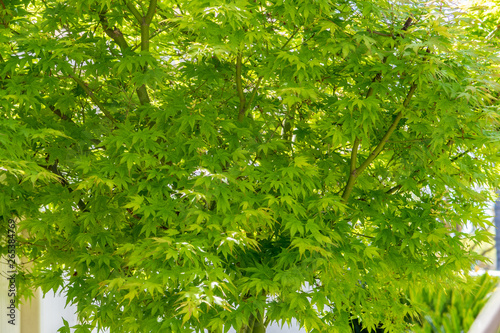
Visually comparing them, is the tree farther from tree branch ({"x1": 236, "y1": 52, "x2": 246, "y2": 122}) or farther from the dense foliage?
the dense foliage

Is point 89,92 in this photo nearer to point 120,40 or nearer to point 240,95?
point 120,40

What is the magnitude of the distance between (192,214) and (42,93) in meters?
1.12

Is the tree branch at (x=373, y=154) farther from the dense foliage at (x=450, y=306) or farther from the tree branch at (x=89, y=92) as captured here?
the tree branch at (x=89, y=92)

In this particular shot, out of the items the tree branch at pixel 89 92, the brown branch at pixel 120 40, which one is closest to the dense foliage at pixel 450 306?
the brown branch at pixel 120 40

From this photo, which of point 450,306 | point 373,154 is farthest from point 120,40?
point 450,306

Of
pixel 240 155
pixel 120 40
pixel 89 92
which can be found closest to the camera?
pixel 240 155

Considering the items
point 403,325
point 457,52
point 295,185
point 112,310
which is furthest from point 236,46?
point 403,325

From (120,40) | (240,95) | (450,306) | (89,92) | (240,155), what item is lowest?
(450,306)

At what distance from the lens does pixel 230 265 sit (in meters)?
2.53

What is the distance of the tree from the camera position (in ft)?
7.36

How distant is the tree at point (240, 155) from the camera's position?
2242 millimetres

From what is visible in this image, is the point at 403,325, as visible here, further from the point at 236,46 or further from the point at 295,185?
the point at 236,46

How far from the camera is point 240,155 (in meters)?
2.39

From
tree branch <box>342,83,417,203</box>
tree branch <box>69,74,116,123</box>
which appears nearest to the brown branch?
tree branch <box>69,74,116,123</box>
